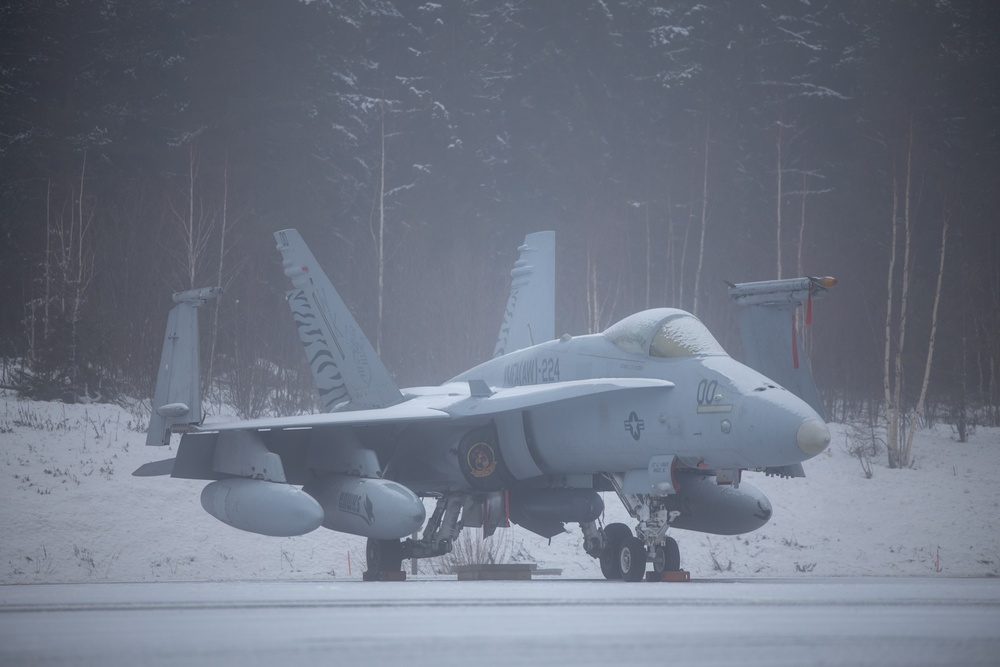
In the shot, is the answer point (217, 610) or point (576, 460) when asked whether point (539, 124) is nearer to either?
point (576, 460)

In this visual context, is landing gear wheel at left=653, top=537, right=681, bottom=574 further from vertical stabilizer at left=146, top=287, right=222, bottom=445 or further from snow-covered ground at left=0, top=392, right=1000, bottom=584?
vertical stabilizer at left=146, top=287, right=222, bottom=445

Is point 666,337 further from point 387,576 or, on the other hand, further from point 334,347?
point 334,347

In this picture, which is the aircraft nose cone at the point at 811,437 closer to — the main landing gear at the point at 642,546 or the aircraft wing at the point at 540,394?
the aircraft wing at the point at 540,394

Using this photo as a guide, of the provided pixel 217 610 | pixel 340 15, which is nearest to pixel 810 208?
pixel 340 15

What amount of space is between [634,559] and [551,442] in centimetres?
197

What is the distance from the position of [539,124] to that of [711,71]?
6.50m

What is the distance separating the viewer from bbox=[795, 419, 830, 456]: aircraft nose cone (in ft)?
34.5

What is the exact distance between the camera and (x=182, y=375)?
13.4m

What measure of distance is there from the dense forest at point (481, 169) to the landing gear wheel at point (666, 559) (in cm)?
1546

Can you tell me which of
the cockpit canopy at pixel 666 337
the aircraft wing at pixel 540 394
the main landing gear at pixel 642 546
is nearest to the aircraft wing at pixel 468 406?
the aircraft wing at pixel 540 394

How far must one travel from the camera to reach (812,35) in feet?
135

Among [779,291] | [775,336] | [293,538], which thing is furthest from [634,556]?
[293,538]

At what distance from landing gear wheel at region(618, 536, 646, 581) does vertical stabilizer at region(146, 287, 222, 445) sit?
17.0 feet

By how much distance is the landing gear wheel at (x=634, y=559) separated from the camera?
39.8 ft
